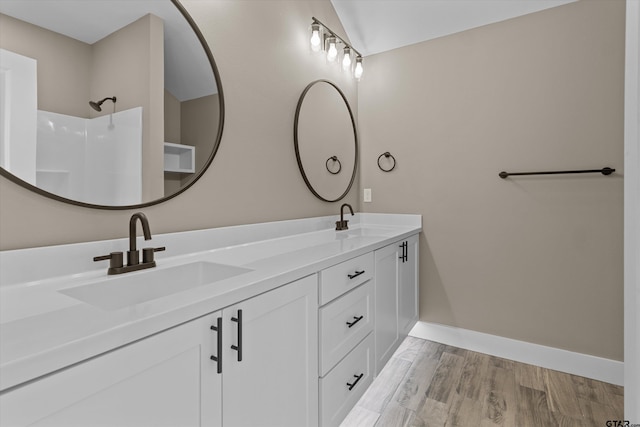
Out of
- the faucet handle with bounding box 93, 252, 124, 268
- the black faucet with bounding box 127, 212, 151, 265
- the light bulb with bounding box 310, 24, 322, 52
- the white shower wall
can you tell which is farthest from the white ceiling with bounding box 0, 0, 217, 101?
the light bulb with bounding box 310, 24, 322, 52

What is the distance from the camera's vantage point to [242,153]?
1598 mm

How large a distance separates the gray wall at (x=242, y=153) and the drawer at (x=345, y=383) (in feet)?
2.60

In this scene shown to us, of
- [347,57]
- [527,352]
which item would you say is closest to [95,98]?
[347,57]

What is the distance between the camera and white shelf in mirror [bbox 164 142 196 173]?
1271 millimetres

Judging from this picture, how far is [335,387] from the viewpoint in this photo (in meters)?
1.30

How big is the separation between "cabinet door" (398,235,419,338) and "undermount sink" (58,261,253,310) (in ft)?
3.99

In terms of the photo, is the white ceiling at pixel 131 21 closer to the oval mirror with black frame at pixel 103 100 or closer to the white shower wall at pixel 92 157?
the oval mirror with black frame at pixel 103 100

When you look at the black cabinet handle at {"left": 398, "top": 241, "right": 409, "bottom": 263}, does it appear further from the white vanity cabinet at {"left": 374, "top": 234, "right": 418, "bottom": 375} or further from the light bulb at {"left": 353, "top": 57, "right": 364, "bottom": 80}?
the light bulb at {"left": 353, "top": 57, "right": 364, "bottom": 80}

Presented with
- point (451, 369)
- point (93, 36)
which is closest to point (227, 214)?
point (93, 36)

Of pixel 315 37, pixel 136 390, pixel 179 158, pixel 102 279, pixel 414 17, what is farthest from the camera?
pixel 414 17

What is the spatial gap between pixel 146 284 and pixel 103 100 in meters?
0.61

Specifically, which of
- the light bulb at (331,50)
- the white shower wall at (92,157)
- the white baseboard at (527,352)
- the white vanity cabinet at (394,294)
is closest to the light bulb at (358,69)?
the light bulb at (331,50)

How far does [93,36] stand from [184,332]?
99 centimetres

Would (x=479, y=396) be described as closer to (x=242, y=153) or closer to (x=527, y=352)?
(x=527, y=352)
